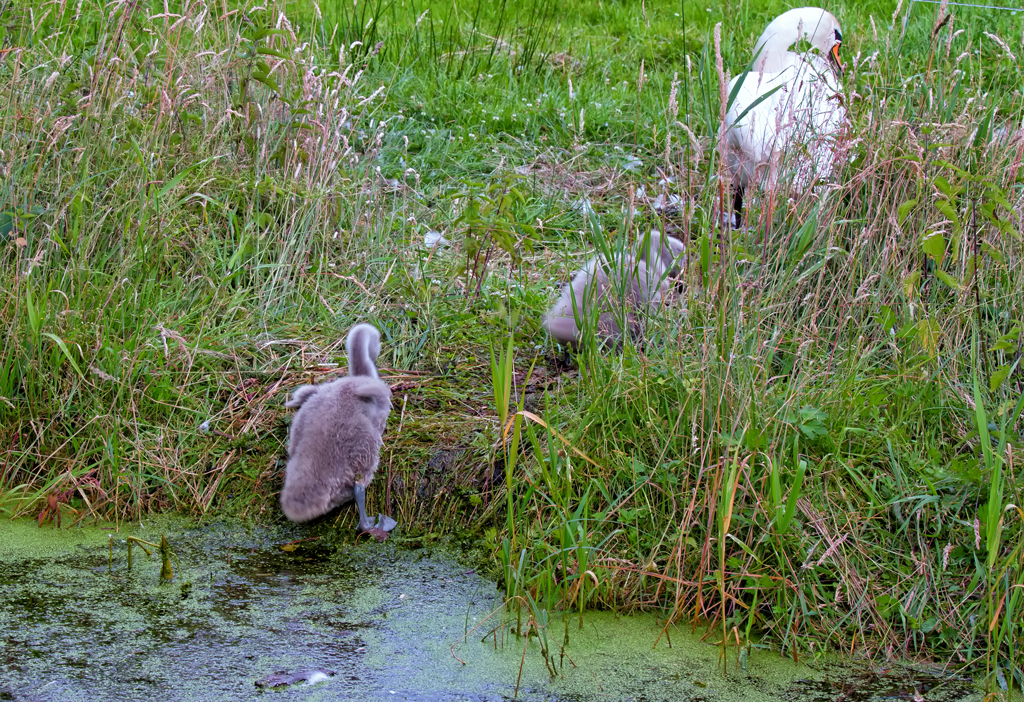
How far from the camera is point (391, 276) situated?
4.45 meters

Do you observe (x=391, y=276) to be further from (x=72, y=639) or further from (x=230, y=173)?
(x=72, y=639)

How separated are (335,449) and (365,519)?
0.81 feet

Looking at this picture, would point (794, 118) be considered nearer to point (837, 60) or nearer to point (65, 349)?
point (837, 60)

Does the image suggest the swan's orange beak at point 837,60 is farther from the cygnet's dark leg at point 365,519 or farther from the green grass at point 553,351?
the cygnet's dark leg at point 365,519

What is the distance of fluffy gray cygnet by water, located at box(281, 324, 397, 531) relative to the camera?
329 centimetres

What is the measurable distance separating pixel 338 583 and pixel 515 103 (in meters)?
4.18

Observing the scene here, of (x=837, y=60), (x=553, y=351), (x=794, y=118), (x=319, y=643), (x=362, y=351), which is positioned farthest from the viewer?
(x=837, y=60)

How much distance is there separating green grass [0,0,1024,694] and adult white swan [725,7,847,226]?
123 millimetres

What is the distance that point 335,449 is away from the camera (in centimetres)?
330

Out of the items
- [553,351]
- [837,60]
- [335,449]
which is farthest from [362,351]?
[837,60]

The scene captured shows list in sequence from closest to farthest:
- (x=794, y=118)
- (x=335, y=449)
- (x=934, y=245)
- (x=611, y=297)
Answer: (x=934, y=245)
(x=335, y=449)
(x=794, y=118)
(x=611, y=297)

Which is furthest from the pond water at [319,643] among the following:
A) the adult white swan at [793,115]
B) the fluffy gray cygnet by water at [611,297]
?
the adult white swan at [793,115]

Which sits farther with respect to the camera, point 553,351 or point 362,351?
point 553,351

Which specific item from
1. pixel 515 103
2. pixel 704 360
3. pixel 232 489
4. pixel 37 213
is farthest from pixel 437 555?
pixel 515 103
